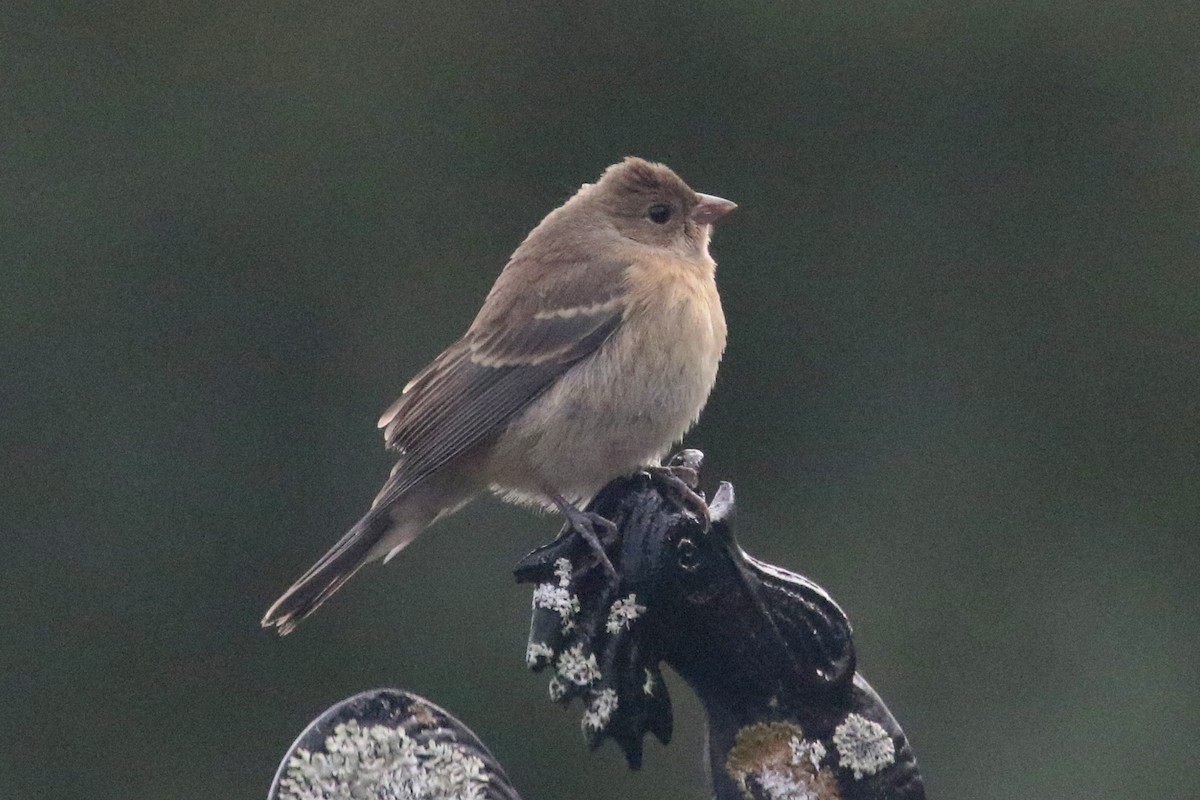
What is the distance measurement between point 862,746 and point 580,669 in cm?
34

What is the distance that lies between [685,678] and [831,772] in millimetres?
220

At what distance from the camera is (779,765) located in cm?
184

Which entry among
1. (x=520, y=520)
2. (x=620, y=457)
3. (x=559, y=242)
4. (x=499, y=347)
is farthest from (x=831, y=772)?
(x=520, y=520)

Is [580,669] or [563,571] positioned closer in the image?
[580,669]

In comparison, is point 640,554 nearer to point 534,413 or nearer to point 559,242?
point 534,413

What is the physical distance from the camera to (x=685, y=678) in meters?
1.95

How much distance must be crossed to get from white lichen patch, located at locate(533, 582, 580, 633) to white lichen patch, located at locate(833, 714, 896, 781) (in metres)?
0.34

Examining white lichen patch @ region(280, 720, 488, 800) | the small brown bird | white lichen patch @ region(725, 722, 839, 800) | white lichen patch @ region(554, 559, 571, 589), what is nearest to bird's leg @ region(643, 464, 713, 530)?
white lichen patch @ region(554, 559, 571, 589)

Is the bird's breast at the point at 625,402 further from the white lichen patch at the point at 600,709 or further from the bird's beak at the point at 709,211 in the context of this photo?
the white lichen patch at the point at 600,709

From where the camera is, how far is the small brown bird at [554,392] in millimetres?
3119

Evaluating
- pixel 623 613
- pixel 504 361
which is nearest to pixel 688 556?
pixel 623 613

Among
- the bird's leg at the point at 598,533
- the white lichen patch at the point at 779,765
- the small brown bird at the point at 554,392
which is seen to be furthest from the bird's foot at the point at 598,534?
the small brown bird at the point at 554,392

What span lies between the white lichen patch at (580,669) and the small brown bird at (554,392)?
1.06 meters

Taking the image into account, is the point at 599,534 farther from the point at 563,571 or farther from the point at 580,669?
the point at 580,669
